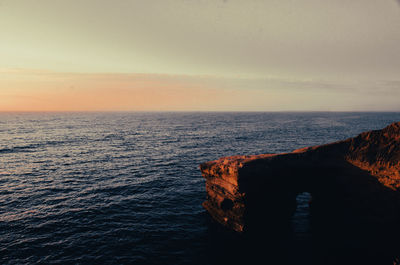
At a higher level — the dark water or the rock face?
the rock face

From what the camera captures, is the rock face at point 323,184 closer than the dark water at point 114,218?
Yes

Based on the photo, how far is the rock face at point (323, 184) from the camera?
1549 cm

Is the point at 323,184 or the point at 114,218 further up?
the point at 323,184

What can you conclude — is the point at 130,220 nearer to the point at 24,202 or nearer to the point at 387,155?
the point at 24,202

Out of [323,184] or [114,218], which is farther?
[114,218]

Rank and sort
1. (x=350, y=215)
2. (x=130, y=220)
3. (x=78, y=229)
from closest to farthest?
(x=350, y=215) < (x=78, y=229) < (x=130, y=220)

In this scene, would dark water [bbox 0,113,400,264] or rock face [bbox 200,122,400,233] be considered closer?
rock face [bbox 200,122,400,233]

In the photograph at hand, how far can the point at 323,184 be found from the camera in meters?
19.1

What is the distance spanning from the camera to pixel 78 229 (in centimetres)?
1923

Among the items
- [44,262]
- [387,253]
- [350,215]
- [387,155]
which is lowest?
[44,262]

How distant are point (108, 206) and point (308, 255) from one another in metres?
21.2

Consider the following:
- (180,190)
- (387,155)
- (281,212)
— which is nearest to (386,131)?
(387,155)

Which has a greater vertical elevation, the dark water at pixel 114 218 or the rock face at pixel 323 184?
the rock face at pixel 323 184

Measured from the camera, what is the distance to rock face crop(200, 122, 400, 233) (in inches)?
610
